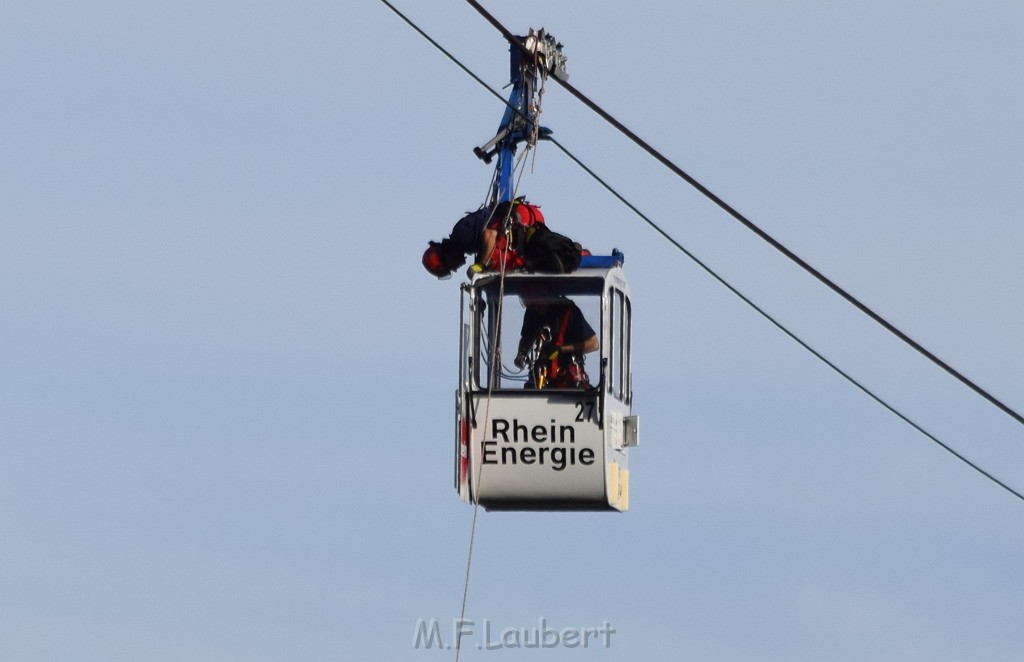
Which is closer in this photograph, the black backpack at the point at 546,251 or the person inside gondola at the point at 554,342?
the black backpack at the point at 546,251

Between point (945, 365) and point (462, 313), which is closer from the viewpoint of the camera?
point (945, 365)

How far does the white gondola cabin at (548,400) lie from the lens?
648 inches

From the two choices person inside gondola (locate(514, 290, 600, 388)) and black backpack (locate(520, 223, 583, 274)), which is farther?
person inside gondola (locate(514, 290, 600, 388))

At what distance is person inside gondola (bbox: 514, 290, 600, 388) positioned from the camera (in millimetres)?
16953

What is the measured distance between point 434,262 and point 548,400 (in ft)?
4.88

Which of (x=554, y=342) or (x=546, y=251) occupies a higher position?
(x=546, y=251)

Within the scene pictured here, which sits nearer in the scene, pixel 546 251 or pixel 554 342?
pixel 546 251

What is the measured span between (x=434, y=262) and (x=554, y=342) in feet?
3.70

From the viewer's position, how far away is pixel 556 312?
1705 centimetres

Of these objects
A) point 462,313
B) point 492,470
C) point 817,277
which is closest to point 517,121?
point 462,313

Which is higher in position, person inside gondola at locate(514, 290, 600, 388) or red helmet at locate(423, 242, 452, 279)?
red helmet at locate(423, 242, 452, 279)

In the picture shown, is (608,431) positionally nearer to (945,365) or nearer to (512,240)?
(512,240)

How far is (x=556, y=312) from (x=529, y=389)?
80cm

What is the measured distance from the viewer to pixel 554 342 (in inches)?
669
